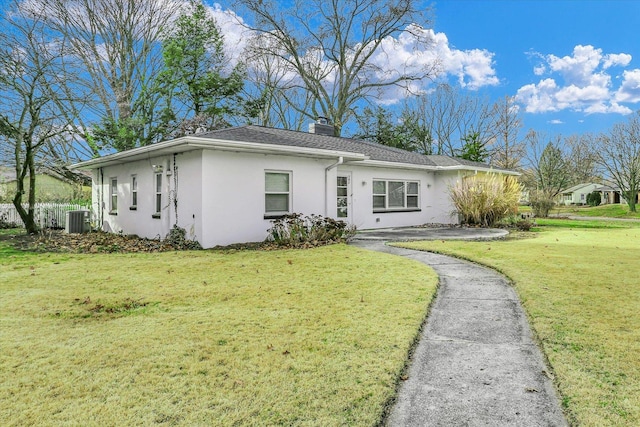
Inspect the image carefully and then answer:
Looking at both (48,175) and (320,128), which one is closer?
(320,128)

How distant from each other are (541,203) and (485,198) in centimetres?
1441

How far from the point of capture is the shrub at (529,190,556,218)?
87.5ft

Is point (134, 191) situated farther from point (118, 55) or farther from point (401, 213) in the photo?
point (118, 55)

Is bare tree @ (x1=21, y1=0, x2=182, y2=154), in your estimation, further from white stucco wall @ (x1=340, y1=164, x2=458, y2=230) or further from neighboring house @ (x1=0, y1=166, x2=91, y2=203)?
white stucco wall @ (x1=340, y1=164, x2=458, y2=230)

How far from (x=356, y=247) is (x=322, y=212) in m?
2.65

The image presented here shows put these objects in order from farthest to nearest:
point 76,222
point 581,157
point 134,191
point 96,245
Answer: point 581,157
point 76,222
point 134,191
point 96,245

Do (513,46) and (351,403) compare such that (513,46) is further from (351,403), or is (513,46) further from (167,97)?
(351,403)

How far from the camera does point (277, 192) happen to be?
36.4 feet

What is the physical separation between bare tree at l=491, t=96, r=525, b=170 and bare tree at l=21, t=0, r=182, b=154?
2897 centimetres

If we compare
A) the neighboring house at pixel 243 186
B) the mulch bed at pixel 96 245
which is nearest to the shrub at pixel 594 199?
the neighboring house at pixel 243 186

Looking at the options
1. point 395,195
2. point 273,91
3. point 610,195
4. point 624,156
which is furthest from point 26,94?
point 610,195

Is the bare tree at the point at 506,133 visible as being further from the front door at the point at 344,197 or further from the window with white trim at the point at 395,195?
the front door at the point at 344,197

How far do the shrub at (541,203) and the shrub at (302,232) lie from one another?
20.9 meters

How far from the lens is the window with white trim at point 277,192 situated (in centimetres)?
1095
